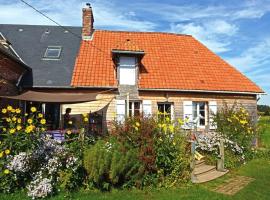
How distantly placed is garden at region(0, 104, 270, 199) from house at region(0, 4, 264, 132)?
461 cm

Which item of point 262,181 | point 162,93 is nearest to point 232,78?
point 162,93

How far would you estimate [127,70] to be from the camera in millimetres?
14773

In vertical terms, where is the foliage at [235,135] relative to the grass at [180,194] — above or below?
above

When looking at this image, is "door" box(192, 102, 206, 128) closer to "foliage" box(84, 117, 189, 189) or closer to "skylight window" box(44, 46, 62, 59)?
"foliage" box(84, 117, 189, 189)

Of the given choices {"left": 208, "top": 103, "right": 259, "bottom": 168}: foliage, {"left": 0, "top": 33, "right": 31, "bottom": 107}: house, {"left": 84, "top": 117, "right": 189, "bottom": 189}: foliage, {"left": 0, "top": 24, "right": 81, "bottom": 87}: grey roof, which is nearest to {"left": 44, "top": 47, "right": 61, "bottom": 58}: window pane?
{"left": 0, "top": 24, "right": 81, "bottom": 87}: grey roof

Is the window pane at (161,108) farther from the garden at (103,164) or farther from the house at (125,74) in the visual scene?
the garden at (103,164)

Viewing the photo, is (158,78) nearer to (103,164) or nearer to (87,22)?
(87,22)

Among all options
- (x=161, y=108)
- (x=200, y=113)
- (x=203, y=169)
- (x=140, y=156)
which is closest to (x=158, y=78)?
(x=161, y=108)

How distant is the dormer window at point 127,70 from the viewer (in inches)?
575

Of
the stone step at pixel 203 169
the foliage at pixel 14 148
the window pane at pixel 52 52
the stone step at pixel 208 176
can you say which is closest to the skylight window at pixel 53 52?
the window pane at pixel 52 52

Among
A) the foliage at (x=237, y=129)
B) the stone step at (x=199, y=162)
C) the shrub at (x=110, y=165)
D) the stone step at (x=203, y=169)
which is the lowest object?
the stone step at (x=203, y=169)

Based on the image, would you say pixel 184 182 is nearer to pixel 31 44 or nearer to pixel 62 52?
pixel 62 52

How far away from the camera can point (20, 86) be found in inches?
523

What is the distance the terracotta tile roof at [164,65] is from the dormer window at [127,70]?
42cm
